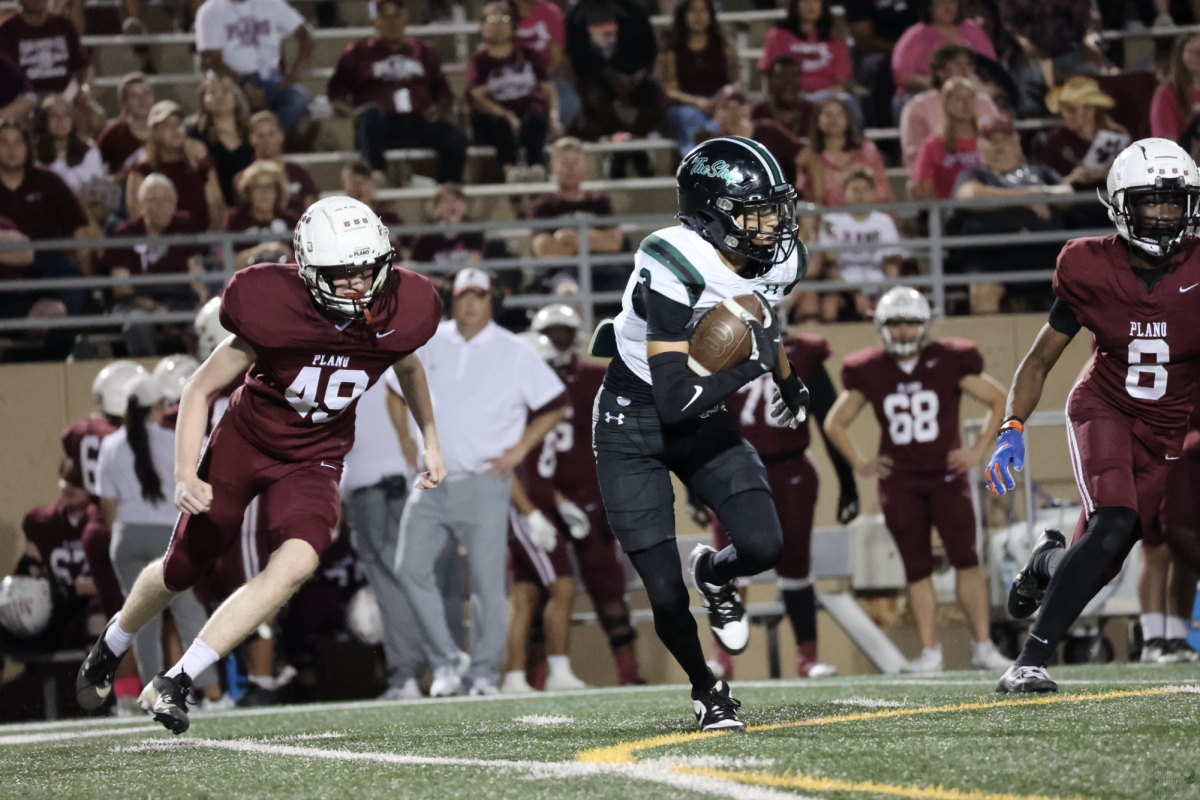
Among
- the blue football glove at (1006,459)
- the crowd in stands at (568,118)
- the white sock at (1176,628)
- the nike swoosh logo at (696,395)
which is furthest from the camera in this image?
the crowd in stands at (568,118)

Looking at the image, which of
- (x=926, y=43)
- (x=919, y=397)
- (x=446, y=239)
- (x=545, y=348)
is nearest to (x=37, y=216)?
(x=446, y=239)

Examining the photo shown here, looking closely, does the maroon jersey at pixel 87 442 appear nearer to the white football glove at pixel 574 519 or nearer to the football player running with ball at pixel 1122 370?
the white football glove at pixel 574 519

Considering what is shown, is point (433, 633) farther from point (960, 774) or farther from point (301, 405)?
point (960, 774)

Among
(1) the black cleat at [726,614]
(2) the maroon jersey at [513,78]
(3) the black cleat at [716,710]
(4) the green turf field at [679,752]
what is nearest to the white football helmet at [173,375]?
(4) the green turf field at [679,752]

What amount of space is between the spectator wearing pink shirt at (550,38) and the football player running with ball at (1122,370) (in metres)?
6.56

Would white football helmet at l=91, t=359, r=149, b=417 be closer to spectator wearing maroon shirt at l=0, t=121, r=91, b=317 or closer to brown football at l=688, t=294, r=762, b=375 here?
spectator wearing maroon shirt at l=0, t=121, r=91, b=317

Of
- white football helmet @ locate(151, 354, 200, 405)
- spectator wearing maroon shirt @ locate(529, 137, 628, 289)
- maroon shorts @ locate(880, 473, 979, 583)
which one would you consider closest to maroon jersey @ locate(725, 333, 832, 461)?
maroon shorts @ locate(880, 473, 979, 583)

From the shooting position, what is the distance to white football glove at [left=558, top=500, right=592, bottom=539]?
8000mm

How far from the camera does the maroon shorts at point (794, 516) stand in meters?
7.82

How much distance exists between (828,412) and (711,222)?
4173 millimetres

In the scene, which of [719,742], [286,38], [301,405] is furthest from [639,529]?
[286,38]

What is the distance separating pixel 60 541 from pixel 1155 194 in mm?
5854

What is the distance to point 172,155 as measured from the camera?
31.0 feet

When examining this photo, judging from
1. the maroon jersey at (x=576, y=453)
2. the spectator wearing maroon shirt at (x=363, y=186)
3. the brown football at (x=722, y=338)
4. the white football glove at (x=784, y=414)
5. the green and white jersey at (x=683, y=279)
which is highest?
the spectator wearing maroon shirt at (x=363, y=186)
